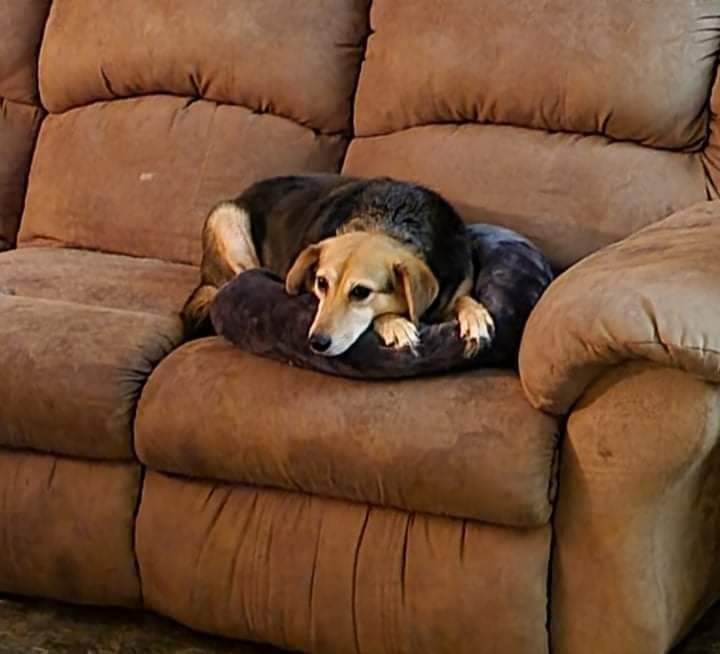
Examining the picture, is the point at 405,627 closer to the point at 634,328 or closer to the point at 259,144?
the point at 634,328

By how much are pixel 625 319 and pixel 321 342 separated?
0.51 meters

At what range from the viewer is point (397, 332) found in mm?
2211

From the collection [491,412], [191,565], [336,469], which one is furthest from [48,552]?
[491,412]

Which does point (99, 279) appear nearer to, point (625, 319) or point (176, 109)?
point (176, 109)

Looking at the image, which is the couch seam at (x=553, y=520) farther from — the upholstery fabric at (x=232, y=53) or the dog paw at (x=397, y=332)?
the upholstery fabric at (x=232, y=53)

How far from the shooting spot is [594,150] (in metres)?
2.69

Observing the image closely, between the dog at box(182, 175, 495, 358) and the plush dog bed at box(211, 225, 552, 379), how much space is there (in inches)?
0.8

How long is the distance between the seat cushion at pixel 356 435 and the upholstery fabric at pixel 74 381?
5 cm

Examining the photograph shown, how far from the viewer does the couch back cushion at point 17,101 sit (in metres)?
3.32

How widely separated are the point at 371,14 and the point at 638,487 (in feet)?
4.69

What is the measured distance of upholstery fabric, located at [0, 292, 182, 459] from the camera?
2316 millimetres

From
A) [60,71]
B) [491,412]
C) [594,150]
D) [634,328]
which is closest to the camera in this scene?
[634,328]

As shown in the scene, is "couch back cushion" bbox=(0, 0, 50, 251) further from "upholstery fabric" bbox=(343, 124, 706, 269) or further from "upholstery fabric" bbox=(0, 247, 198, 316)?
"upholstery fabric" bbox=(343, 124, 706, 269)

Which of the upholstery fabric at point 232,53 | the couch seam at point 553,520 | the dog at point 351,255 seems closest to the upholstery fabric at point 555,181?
the dog at point 351,255
